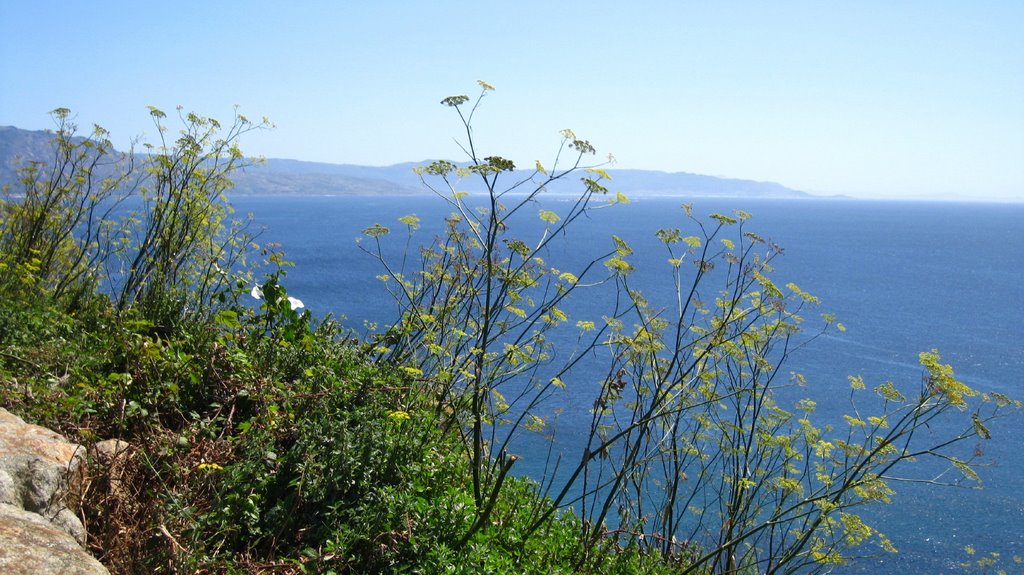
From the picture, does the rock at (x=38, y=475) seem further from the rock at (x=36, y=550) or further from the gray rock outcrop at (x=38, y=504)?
the rock at (x=36, y=550)

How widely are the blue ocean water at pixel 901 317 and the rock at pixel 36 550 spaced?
6.06 m

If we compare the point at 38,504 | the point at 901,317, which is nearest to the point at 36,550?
the point at 38,504

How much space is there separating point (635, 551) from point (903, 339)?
3451cm

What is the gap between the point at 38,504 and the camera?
8.75 feet

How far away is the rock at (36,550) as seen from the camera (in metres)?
2.00

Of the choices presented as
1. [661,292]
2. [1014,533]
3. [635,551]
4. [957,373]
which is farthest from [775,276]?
[635,551]

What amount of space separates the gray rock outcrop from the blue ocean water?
6.09 m

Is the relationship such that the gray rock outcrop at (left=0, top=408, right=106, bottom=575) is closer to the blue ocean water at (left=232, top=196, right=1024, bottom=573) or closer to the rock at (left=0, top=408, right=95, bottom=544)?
the rock at (left=0, top=408, right=95, bottom=544)

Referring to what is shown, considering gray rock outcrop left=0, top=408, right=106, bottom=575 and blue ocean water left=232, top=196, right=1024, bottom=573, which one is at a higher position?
gray rock outcrop left=0, top=408, right=106, bottom=575

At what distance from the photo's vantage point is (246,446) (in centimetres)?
340

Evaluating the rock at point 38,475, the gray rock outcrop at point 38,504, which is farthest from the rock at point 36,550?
the rock at point 38,475

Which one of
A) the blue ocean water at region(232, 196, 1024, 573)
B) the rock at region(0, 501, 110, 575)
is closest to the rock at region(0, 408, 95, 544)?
the rock at region(0, 501, 110, 575)

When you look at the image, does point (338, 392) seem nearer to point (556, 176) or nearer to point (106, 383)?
point (106, 383)

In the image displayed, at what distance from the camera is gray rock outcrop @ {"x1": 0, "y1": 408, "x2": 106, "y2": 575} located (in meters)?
2.06
